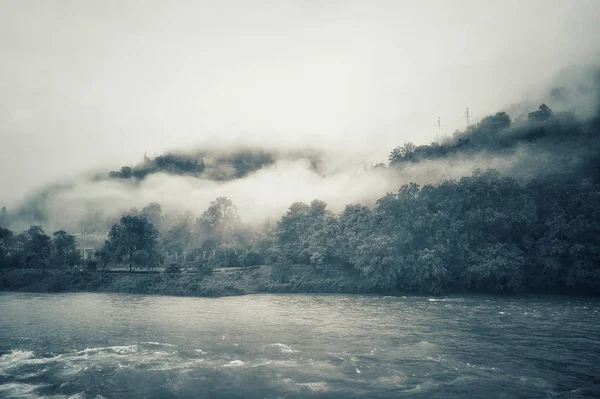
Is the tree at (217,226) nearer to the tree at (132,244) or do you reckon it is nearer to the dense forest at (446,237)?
the dense forest at (446,237)

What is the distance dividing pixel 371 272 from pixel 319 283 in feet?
35.8

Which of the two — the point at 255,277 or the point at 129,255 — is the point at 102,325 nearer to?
the point at 255,277

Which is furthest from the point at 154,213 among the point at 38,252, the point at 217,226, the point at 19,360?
the point at 19,360

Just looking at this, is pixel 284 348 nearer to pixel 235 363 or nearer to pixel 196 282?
pixel 235 363

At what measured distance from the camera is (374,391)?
72.1 ft

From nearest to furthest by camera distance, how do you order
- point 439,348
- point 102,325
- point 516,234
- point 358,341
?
point 439,348, point 358,341, point 102,325, point 516,234

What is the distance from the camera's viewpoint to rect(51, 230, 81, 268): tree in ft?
312

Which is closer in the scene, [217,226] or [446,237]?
[446,237]

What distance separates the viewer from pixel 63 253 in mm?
96125

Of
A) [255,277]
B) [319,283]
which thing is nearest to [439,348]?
[319,283]

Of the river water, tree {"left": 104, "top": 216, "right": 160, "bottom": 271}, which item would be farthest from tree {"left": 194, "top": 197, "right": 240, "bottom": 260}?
the river water

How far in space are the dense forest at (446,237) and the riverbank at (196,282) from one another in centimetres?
209

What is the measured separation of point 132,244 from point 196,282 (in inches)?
940

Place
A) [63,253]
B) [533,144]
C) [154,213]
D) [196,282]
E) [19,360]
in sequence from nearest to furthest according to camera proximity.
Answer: [19,360] < [196,282] < [63,253] < [533,144] < [154,213]
